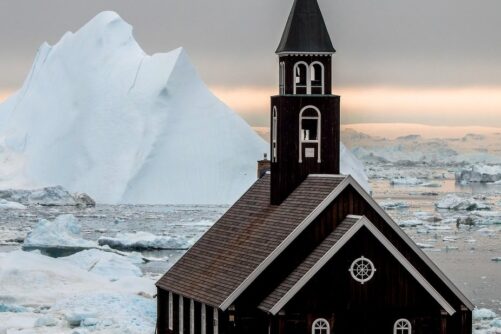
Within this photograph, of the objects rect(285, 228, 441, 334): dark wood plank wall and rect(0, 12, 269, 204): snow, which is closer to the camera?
rect(285, 228, 441, 334): dark wood plank wall

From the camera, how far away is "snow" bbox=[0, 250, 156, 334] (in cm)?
2672

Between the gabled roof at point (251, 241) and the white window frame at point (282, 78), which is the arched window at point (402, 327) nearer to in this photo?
the gabled roof at point (251, 241)

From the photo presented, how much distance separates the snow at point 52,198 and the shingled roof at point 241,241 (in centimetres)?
5570

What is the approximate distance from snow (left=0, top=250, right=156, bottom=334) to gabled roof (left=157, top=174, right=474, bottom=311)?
126 inches

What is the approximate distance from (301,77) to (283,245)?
293 cm

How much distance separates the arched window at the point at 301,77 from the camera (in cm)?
2200

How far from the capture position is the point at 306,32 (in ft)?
72.5

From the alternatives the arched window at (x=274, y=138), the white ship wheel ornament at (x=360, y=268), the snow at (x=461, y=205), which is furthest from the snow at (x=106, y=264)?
the snow at (x=461, y=205)

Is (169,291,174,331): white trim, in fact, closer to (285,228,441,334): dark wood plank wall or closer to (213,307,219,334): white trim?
(213,307,219,334): white trim

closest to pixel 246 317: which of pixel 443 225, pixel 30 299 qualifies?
pixel 30 299

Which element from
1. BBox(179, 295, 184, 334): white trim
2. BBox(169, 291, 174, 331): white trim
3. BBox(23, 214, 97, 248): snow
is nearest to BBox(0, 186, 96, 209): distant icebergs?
BBox(23, 214, 97, 248): snow

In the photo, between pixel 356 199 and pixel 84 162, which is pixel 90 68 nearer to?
pixel 84 162

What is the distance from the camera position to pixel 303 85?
2203 cm

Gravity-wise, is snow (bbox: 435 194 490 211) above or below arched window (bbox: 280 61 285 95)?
above
